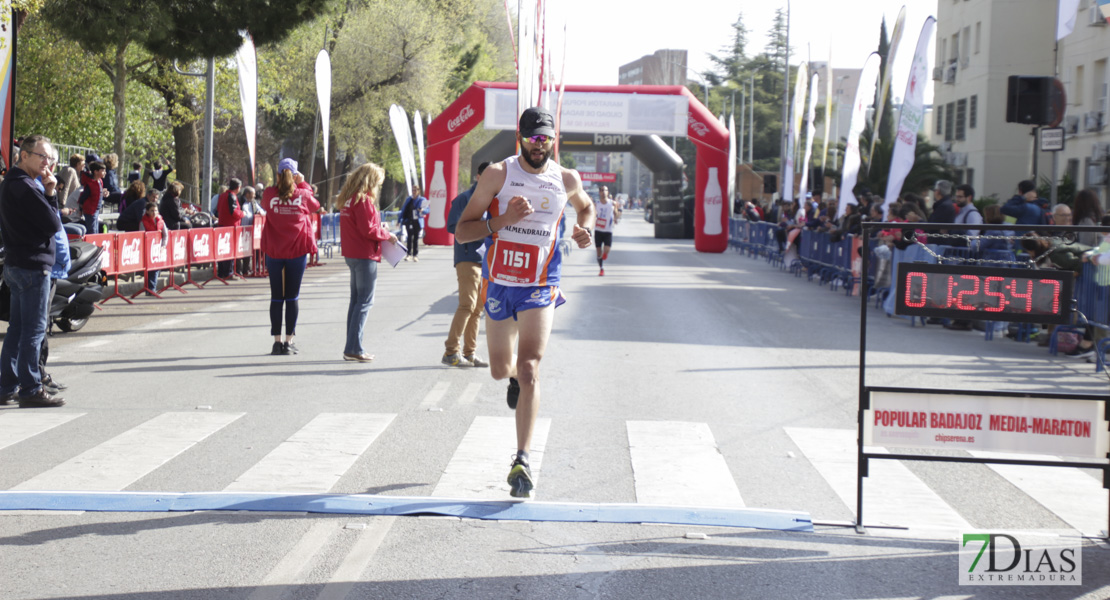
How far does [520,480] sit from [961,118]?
4186 cm

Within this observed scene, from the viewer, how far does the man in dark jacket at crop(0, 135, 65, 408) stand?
782 cm

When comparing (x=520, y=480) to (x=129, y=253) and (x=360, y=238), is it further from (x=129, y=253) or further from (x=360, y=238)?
(x=129, y=253)

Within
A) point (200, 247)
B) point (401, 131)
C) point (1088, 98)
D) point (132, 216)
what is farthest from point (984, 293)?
point (1088, 98)

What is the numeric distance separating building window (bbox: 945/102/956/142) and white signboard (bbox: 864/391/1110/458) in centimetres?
4183

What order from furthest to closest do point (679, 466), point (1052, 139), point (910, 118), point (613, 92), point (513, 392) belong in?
point (613, 92) → point (910, 118) → point (1052, 139) → point (679, 466) → point (513, 392)

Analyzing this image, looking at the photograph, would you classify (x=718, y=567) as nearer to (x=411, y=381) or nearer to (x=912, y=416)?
(x=912, y=416)

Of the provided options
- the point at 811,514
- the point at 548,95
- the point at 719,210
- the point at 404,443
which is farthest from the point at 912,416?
the point at 719,210

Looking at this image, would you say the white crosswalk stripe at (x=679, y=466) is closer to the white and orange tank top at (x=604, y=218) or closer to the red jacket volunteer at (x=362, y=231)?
the red jacket volunteer at (x=362, y=231)

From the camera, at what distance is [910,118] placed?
18484 millimetres

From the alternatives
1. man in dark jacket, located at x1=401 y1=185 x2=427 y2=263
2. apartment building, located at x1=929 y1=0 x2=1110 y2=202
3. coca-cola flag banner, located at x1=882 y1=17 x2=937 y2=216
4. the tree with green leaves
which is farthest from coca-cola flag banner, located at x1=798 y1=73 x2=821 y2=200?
the tree with green leaves

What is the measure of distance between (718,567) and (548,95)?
1628 centimetres

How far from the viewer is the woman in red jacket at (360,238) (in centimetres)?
1052

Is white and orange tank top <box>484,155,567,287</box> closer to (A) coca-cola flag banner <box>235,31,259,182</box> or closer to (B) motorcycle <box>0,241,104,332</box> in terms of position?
(B) motorcycle <box>0,241,104,332</box>

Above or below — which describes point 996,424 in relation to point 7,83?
below
